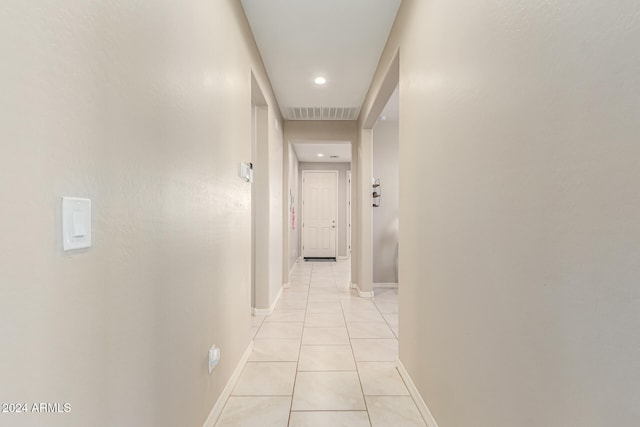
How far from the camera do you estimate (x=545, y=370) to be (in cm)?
82

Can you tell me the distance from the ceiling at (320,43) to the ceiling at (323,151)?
218cm

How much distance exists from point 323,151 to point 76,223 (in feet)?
20.4

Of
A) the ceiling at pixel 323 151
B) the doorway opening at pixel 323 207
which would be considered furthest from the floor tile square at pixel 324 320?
the doorway opening at pixel 323 207

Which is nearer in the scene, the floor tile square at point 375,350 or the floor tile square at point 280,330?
the floor tile square at point 375,350

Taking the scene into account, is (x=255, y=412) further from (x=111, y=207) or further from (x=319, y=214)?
(x=319, y=214)

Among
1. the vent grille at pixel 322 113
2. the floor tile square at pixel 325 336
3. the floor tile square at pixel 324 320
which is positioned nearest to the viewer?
the floor tile square at pixel 325 336

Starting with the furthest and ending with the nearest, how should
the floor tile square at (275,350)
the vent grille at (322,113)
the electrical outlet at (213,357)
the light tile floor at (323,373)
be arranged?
the vent grille at (322,113), the floor tile square at (275,350), the light tile floor at (323,373), the electrical outlet at (213,357)

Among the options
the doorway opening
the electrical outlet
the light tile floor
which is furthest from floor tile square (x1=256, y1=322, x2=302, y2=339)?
the doorway opening

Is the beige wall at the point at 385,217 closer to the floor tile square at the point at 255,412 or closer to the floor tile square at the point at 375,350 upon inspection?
the floor tile square at the point at 375,350

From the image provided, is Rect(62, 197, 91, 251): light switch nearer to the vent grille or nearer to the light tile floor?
the light tile floor

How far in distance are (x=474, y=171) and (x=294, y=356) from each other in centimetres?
200

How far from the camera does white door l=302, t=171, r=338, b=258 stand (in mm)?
8156

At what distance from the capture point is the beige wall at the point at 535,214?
0.62 metres

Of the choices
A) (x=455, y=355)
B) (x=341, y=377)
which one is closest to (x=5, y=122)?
(x=455, y=355)
